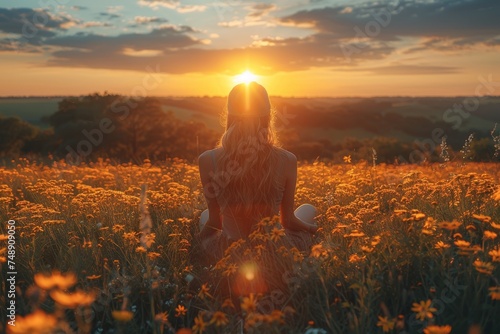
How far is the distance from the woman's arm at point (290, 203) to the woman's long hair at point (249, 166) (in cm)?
12

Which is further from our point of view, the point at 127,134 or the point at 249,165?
the point at 127,134

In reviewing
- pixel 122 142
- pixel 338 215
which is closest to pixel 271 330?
pixel 338 215

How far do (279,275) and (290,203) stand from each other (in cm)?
120

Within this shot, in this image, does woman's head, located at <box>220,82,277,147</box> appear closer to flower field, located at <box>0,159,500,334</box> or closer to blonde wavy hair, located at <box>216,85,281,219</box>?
blonde wavy hair, located at <box>216,85,281,219</box>

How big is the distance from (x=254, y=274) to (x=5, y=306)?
1758 mm

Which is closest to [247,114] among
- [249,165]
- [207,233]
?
[249,165]

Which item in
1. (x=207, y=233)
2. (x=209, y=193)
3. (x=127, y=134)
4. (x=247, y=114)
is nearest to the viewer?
(x=247, y=114)

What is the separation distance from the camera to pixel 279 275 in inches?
139

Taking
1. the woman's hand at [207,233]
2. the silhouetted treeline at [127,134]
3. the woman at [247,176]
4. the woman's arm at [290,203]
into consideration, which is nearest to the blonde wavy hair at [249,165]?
Answer: the woman at [247,176]

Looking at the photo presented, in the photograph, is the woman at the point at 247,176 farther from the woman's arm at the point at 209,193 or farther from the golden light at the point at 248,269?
the golden light at the point at 248,269

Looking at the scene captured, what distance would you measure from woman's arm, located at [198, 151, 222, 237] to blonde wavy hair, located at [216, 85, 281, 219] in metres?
0.08

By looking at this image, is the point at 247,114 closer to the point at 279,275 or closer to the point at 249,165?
the point at 249,165

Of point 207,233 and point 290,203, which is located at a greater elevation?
point 290,203

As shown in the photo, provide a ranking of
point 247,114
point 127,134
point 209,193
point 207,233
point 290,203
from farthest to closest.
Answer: point 127,134
point 207,233
point 290,203
point 209,193
point 247,114
